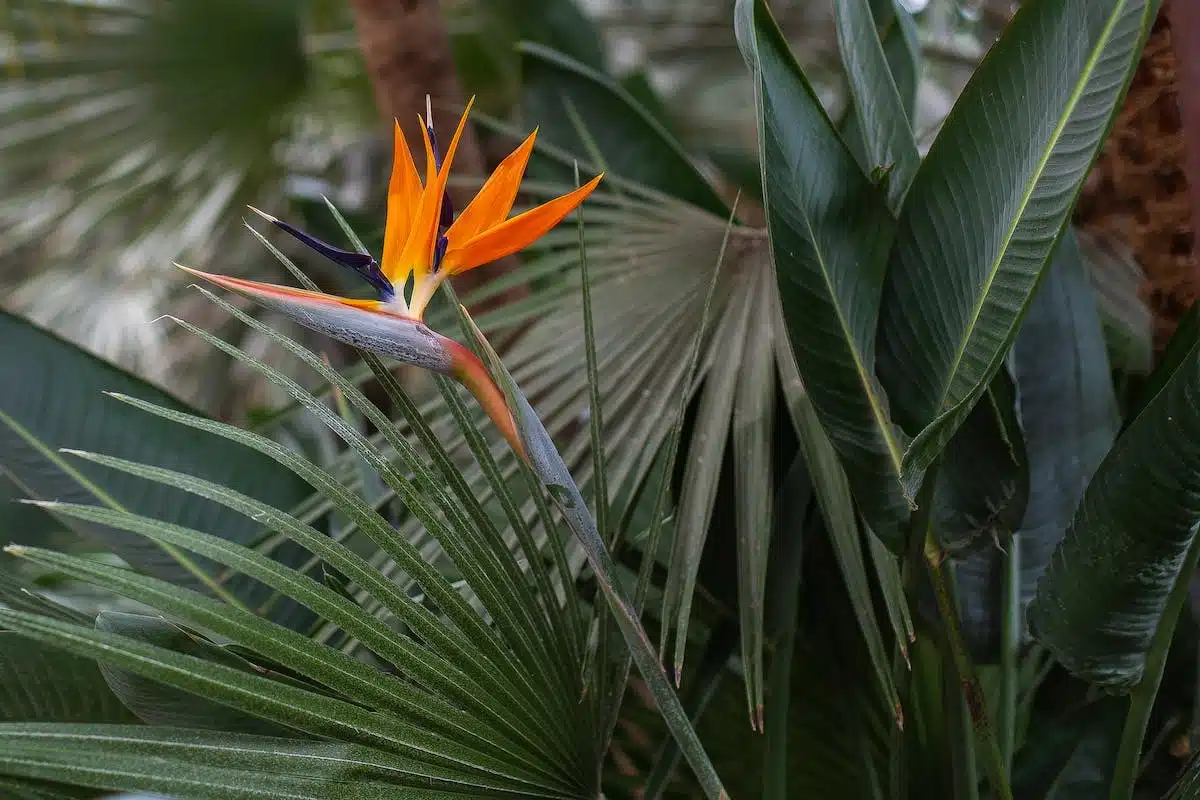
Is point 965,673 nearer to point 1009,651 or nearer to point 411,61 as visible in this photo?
point 1009,651

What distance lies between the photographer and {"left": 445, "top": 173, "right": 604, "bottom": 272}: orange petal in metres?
0.28

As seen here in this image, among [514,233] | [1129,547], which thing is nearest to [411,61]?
[514,233]

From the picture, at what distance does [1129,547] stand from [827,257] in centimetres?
19

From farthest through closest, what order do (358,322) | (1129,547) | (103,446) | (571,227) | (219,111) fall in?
(219,111) < (571,227) < (103,446) < (1129,547) < (358,322)

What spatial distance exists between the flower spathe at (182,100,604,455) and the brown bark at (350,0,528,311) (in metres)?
0.61

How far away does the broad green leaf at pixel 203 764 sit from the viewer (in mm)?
245

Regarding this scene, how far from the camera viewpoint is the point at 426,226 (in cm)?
30

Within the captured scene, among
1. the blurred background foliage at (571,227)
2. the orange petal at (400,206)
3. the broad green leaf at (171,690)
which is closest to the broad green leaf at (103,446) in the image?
the blurred background foliage at (571,227)

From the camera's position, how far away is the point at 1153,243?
655 millimetres

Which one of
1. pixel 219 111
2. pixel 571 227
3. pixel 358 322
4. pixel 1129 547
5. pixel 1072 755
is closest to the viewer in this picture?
pixel 358 322

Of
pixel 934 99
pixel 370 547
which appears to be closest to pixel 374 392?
pixel 370 547

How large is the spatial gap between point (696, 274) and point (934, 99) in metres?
1.93

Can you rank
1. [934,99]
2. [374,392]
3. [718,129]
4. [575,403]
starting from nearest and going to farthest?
[575,403], [374,392], [718,129], [934,99]

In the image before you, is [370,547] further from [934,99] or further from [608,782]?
[934,99]
